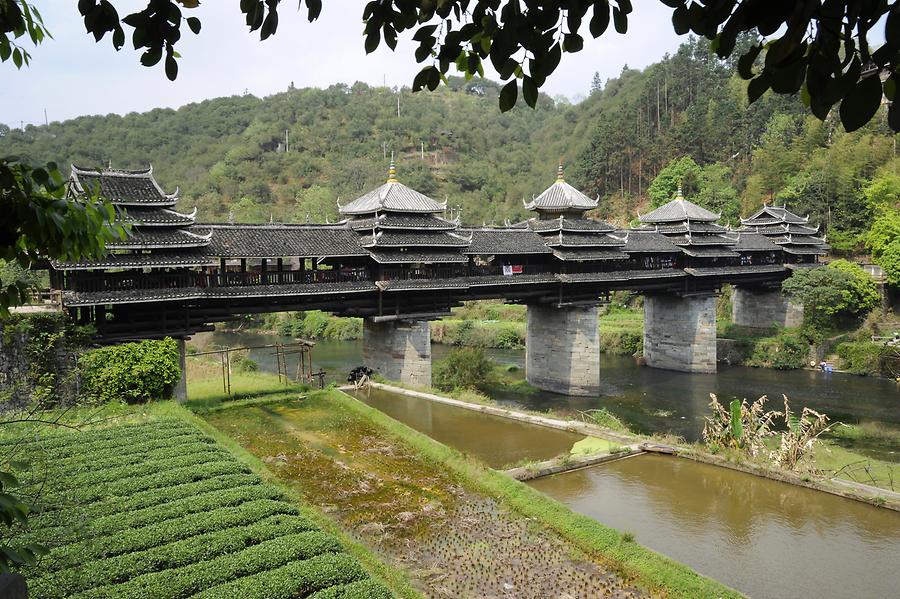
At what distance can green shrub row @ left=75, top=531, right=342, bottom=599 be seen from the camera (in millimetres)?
7789

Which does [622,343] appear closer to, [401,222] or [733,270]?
[733,270]

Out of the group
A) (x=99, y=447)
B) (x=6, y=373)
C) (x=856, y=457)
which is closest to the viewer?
(x=99, y=447)

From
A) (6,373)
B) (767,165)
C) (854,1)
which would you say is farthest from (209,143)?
(854,1)

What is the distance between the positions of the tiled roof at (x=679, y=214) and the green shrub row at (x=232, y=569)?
96.5 ft

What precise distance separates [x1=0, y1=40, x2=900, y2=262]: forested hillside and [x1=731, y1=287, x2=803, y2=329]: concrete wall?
8558mm

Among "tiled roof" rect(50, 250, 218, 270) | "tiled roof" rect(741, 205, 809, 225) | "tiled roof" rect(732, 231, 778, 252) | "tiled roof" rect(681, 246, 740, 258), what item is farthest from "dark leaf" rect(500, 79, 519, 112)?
"tiled roof" rect(741, 205, 809, 225)

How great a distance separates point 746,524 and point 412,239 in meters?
15.3

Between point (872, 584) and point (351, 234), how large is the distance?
18.7 m

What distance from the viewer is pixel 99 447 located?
1355cm

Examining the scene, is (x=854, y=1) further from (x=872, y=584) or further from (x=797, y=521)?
(x=797, y=521)

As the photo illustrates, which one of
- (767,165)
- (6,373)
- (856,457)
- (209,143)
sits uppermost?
(209,143)

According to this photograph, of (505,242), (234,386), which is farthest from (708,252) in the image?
(234,386)

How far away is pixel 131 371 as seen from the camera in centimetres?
1753

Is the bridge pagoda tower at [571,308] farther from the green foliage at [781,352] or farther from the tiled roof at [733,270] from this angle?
the green foliage at [781,352]
